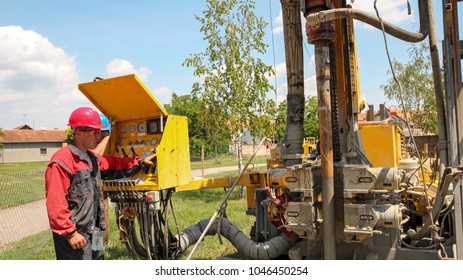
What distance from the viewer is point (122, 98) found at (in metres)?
5.30

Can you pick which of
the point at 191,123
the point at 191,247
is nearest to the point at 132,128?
the point at 191,247

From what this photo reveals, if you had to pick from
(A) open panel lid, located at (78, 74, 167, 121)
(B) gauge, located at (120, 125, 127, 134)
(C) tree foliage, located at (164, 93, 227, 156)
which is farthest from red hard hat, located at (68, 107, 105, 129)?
(C) tree foliage, located at (164, 93, 227, 156)

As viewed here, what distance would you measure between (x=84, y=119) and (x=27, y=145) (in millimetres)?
62441

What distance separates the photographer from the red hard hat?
13.3 feet

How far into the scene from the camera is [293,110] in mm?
4625

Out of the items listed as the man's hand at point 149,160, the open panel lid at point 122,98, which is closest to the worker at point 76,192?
the man's hand at point 149,160

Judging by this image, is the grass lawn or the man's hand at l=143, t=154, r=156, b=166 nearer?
the man's hand at l=143, t=154, r=156, b=166

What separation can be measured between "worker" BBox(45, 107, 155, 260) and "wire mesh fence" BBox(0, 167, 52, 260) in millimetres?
4266

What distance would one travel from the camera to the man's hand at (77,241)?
12.2ft

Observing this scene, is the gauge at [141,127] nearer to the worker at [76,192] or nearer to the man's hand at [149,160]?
the man's hand at [149,160]

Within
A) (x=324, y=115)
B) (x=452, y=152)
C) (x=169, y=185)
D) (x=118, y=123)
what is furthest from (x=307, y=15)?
(x=118, y=123)

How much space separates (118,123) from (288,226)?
117 inches

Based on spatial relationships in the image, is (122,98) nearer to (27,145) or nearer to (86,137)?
(86,137)

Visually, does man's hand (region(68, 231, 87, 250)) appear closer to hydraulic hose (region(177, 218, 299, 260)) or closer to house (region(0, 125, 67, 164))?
hydraulic hose (region(177, 218, 299, 260))
